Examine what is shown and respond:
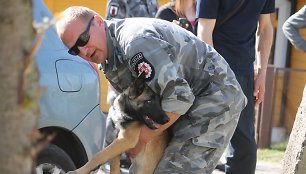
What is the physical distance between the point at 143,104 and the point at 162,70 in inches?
9.5

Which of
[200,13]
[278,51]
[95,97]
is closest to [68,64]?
[95,97]

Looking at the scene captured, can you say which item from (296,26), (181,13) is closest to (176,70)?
(296,26)

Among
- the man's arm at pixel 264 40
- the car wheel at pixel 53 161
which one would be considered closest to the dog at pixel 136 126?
the car wheel at pixel 53 161

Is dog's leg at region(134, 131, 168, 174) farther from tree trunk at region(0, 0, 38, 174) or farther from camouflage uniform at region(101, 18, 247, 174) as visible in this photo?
tree trunk at region(0, 0, 38, 174)

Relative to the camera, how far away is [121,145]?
3299 mm

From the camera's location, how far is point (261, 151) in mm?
9883

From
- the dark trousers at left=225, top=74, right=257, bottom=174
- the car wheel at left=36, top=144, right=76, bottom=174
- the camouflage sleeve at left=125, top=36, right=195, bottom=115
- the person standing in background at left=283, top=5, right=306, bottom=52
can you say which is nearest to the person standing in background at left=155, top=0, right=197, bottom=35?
the person standing in background at left=283, top=5, right=306, bottom=52

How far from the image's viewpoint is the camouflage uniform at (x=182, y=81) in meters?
3.04

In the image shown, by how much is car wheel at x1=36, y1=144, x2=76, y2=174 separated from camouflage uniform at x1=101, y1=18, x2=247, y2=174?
3.71ft

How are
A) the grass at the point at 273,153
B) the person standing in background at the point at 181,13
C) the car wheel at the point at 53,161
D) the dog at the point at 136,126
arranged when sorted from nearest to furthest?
1. the dog at the point at 136,126
2. the car wheel at the point at 53,161
3. the person standing in background at the point at 181,13
4. the grass at the point at 273,153

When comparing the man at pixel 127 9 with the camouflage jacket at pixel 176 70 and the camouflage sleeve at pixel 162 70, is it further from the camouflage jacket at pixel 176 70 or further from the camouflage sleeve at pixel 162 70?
the camouflage sleeve at pixel 162 70

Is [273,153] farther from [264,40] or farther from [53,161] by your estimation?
[53,161]

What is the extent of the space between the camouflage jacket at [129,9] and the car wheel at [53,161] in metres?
2.10

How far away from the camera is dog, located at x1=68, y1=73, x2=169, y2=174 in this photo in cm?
312
